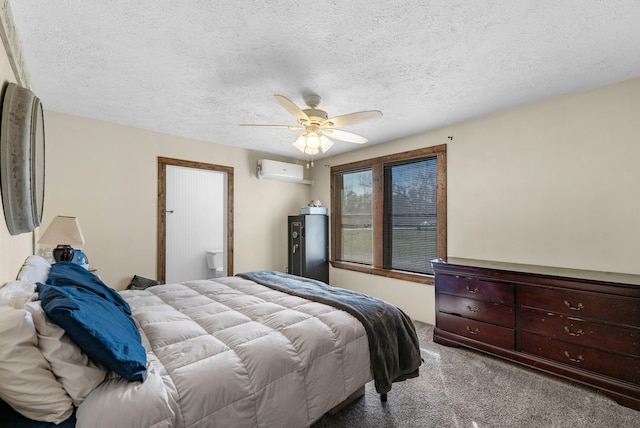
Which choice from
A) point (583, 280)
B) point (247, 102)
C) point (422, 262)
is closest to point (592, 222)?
point (583, 280)

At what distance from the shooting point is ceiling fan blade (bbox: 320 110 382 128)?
7.60ft

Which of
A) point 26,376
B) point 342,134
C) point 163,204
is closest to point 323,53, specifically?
point 342,134

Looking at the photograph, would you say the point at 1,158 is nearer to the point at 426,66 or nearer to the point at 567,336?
the point at 426,66

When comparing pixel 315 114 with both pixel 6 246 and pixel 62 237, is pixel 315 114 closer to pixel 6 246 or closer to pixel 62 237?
pixel 6 246

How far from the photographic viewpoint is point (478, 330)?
285 cm

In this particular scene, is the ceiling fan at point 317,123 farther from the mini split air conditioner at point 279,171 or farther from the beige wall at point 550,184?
the mini split air conditioner at point 279,171

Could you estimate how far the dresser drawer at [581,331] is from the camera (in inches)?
83.0

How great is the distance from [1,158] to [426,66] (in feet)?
8.33

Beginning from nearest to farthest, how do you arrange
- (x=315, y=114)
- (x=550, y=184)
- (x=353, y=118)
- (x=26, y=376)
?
(x=26, y=376) < (x=353, y=118) < (x=315, y=114) < (x=550, y=184)

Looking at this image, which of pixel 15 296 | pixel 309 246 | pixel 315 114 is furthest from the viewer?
pixel 309 246

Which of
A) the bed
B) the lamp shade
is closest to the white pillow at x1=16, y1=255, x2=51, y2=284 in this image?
the bed

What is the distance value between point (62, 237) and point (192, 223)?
2782mm

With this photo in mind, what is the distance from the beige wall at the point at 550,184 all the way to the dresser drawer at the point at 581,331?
23.5 inches

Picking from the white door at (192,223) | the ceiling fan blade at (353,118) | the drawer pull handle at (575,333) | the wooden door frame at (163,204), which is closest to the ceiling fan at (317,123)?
the ceiling fan blade at (353,118)
